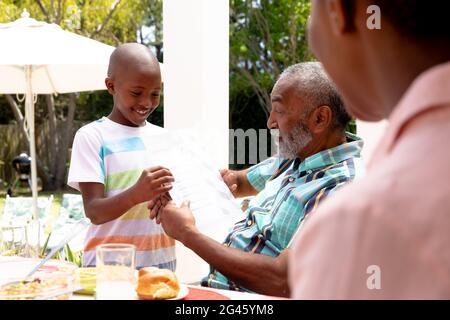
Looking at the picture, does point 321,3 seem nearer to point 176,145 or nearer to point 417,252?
point 417,252

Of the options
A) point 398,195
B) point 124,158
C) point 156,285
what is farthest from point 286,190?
point 398,195

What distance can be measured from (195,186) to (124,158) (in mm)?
369

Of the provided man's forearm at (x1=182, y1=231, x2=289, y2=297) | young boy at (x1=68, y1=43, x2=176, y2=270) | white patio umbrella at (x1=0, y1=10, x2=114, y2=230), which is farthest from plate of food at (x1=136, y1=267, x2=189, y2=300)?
white patio umbrella at (x1=0, y1=10, x2=114, y2=230)

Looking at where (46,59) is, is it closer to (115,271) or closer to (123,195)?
(123,195)

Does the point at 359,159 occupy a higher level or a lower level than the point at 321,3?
lower

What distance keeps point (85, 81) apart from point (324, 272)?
215 inches

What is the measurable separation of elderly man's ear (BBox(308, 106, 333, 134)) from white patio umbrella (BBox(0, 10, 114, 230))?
3055 millimetres

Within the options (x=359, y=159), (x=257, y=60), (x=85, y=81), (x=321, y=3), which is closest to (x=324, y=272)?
(x=321, y=3)

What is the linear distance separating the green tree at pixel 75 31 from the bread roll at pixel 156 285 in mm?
14299

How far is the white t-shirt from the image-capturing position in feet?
8.36

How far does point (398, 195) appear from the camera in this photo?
0.54m

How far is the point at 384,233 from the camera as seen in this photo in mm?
539

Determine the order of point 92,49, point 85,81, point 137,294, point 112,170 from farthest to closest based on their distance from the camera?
point 85,81 → point 92,49 → point 112,170 → point 137,294
